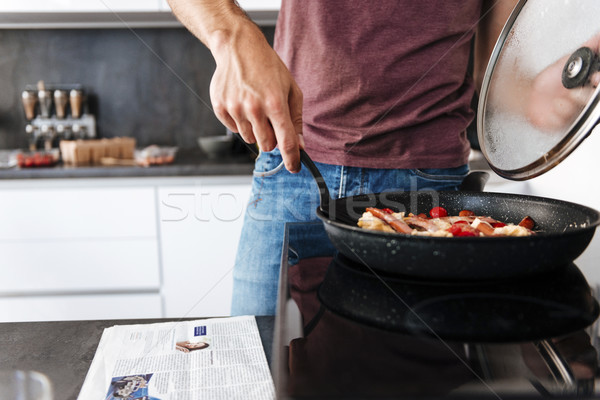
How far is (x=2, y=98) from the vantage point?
2.36 m

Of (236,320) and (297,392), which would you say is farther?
(236,320)

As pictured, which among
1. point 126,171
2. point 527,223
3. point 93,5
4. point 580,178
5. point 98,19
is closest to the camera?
point 527,223

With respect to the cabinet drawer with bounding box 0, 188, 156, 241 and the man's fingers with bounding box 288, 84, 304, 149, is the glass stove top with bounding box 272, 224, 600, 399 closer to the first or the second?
the man's fingers with bounding box 288, 84, 304, 149

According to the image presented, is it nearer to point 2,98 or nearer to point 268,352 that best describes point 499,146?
point 268,352

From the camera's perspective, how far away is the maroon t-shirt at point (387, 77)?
0.96m

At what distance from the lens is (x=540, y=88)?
65 cm

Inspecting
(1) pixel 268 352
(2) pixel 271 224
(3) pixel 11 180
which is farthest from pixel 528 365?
(3) pixel 11 180

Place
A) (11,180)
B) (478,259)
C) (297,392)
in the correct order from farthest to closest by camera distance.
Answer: (11,180), (478,259), (297,392)

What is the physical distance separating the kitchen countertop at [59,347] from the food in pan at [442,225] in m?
0.21

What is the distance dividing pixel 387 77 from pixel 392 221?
1.48 feet

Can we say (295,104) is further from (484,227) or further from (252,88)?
(484,227)

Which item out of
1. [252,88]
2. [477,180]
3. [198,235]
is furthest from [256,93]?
[198,235]

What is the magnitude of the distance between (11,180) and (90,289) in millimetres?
480

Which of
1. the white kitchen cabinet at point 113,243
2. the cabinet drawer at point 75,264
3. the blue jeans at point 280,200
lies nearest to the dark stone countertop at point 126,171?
the white kitchen cabinet at point 113,243
